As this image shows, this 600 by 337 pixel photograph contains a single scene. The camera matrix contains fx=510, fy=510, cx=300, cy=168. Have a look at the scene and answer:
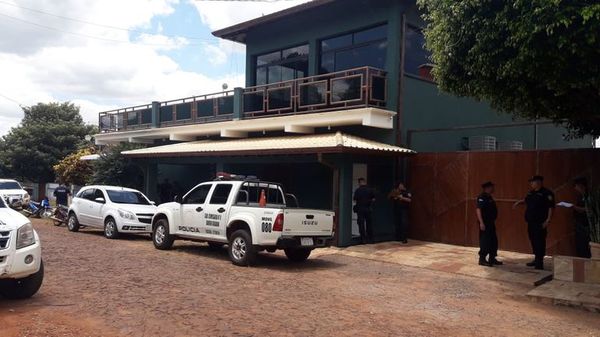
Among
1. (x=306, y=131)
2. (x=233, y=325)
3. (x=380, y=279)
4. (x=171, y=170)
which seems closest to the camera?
(x=233, y=325)

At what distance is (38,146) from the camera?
3353cm

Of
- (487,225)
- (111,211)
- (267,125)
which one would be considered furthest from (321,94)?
(111,211)

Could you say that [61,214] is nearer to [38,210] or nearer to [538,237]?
[38,210]

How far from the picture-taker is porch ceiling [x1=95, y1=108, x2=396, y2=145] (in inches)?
539

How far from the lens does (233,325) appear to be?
597 centimetres

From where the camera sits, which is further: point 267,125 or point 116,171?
point 116,171

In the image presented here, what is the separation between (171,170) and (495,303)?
17737mm

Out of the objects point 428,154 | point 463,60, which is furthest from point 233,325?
point 428,154

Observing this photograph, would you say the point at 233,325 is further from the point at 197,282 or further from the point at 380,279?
the point at 380,279

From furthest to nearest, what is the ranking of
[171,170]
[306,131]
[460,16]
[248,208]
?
1. [171,170]
2. [306,131]
3. [248,208]
4. [460,16]

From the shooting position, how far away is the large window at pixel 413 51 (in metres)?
14.7

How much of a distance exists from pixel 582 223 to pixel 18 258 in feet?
32.6

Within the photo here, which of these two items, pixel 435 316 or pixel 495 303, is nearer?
pixel 435 316

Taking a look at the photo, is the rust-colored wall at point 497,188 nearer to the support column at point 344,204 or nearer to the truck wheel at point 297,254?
the support column at point 344,204
